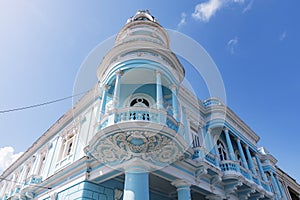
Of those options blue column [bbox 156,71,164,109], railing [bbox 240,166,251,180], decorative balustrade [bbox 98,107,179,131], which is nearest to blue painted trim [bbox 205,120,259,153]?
railing [bbox 240,166,251,180]

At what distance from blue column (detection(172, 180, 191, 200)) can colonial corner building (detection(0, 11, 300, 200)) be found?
35 mm

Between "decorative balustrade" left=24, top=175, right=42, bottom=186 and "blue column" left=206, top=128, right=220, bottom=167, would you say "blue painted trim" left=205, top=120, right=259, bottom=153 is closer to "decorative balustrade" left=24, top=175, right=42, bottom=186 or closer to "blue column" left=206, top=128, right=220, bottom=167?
"blue column" left=206, top=128, right=220, bottom=167

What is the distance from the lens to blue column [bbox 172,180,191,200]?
7.93m

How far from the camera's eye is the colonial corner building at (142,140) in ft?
23.5

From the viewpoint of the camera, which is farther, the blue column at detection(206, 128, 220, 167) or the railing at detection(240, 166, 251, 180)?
the blue column at detection(206, 128, 220, 167)

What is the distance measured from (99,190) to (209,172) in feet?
15.6

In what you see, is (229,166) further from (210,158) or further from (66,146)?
(66,146)

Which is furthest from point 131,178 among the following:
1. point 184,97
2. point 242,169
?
point 242,169

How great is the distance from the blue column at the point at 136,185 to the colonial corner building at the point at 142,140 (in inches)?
1.1

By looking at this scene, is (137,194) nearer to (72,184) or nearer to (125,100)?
(72,184)

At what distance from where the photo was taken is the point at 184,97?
11.7m

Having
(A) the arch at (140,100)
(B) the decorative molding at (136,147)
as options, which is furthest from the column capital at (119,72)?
(B) the decorative molding at (136,147)

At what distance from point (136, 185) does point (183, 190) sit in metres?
2.37

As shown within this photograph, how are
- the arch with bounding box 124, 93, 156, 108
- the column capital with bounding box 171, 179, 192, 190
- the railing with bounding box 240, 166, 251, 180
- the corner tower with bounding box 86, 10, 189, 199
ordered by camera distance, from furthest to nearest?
the railing with bounding box 240, 166, 251, 180
the arch with bounding box 124, 93, 156, 108
the column capital with bounding box 171, 179, 192, 190
the corner tower with bounding box 86, 10, 189, 199
